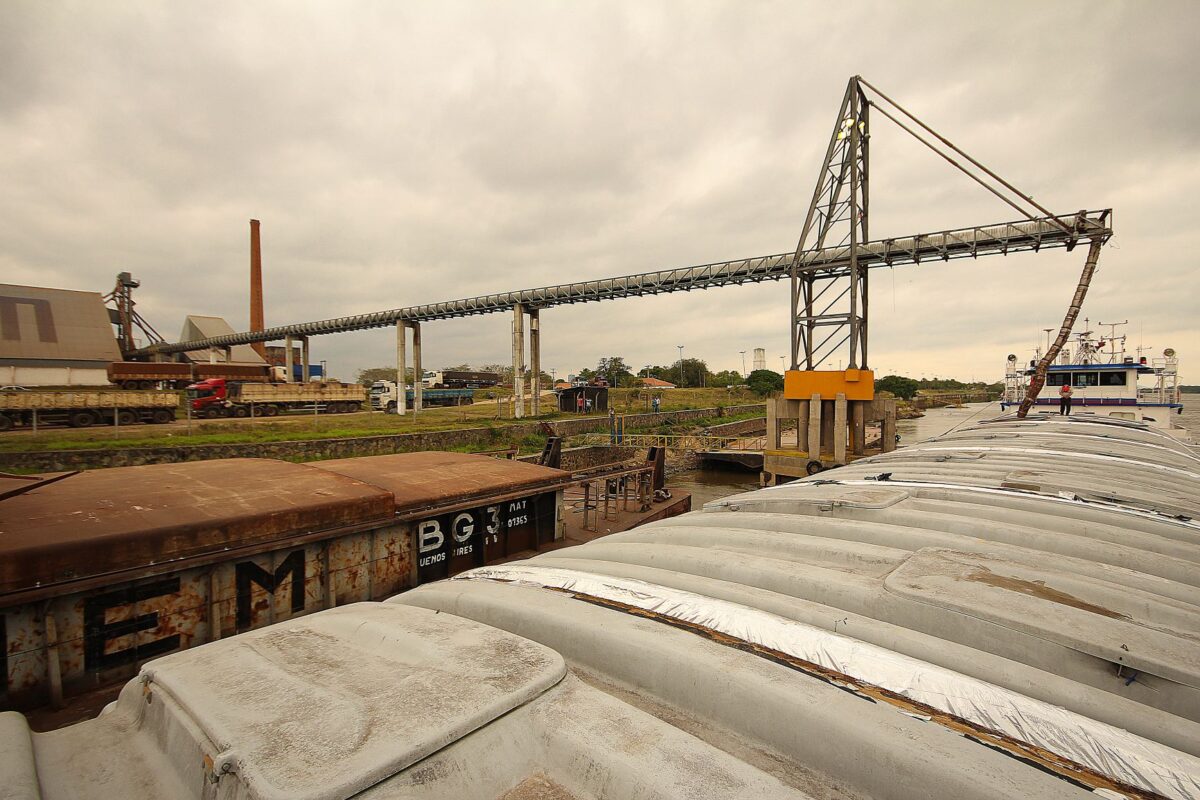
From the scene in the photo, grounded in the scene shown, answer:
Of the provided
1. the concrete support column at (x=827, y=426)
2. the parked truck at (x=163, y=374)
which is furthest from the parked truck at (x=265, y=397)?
the concrete support column at (x=827, y=426)

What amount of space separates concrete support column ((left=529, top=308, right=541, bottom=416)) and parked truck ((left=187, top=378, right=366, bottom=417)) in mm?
12372

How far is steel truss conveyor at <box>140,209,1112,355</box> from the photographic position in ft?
53.4

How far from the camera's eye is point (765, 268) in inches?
919

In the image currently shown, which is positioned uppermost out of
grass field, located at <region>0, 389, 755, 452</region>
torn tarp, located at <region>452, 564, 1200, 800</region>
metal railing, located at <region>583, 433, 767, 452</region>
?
torn tarp, located at <region>452, 564, 1200, 800</region>

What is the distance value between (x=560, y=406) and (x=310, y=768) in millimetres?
37233

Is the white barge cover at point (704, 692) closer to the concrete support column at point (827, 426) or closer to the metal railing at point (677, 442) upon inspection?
the concrete support column at point (827, 426)

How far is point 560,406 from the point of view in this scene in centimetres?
3850

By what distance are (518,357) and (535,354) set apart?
2114 millimetres

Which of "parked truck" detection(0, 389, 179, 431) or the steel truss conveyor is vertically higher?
the steel truss conveyor

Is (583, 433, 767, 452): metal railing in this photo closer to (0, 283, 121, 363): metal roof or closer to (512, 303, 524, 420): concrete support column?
(512, 303, 524, 420): concrete support column

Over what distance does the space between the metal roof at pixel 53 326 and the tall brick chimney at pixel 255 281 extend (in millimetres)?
16800

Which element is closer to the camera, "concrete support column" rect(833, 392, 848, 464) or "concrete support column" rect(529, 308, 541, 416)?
"concrete support column" rect(833, 392, 848, 464)

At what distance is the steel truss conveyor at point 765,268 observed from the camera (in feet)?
53.4

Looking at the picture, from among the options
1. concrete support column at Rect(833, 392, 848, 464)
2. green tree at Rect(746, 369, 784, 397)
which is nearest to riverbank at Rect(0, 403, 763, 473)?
concrete support column at Rect(833, 392, 848, 464)
